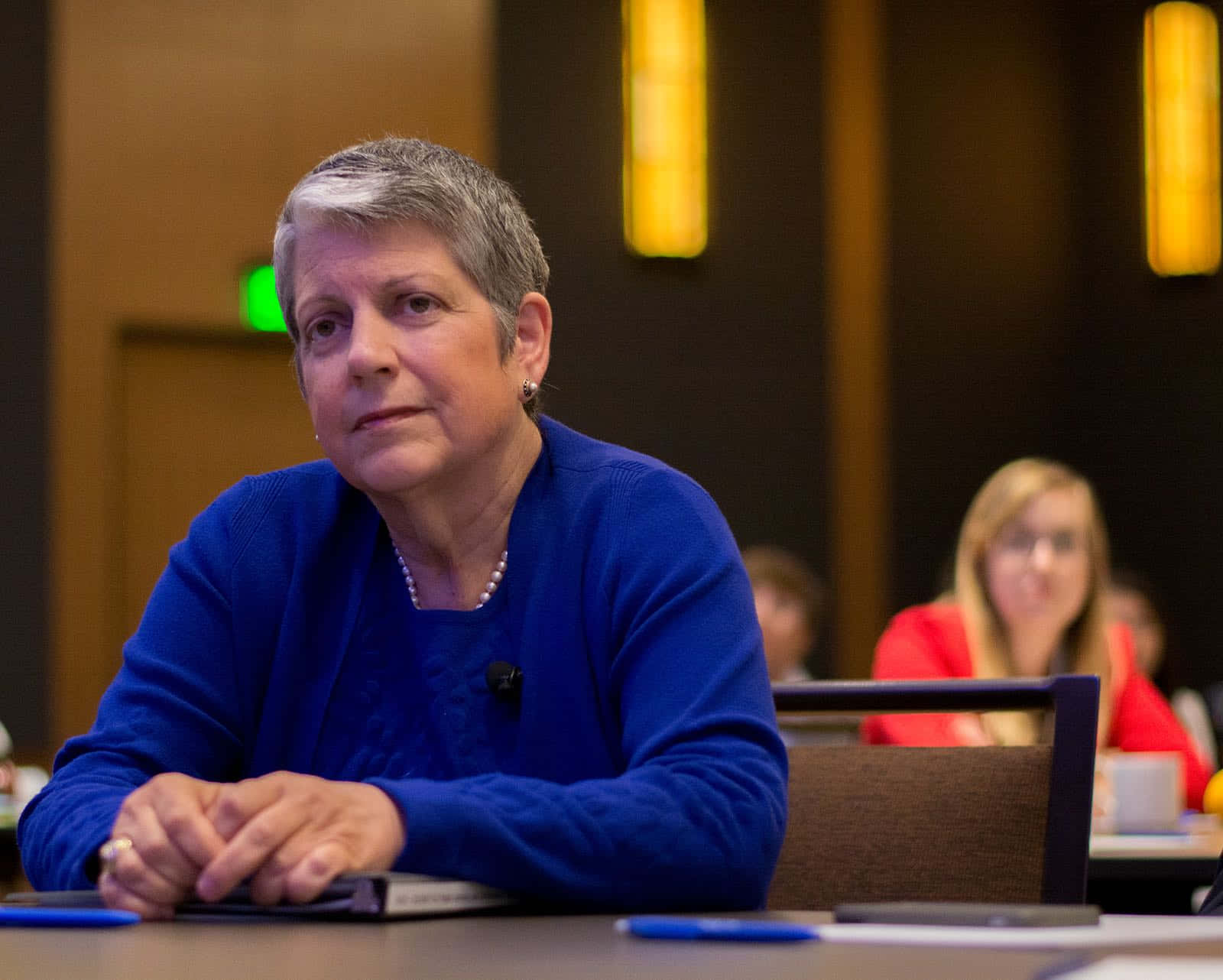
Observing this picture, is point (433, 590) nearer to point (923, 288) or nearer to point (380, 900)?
point (380, 900)

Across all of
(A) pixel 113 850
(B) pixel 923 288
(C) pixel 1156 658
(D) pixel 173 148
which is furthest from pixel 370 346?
(B) pixel 923 288

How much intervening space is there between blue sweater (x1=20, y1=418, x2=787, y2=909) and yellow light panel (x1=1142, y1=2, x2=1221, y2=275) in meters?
7.37

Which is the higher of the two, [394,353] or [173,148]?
[173,148]

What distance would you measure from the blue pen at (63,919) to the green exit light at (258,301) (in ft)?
19.8

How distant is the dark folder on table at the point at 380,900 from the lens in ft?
3.46

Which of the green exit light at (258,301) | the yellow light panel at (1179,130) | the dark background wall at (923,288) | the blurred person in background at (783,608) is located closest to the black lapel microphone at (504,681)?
the blurred person in background at (783,608)

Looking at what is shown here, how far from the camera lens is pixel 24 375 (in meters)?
6.61

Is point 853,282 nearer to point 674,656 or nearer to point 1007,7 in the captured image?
point 1007,7

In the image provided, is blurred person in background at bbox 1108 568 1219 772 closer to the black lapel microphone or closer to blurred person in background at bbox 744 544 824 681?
blurred person in background at bbox 744 544 824 681

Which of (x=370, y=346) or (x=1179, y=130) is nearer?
(x=370, y=346)

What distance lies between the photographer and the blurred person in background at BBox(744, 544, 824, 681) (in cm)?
508

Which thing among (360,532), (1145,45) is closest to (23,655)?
(360,532)

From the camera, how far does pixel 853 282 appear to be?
808 centimetres

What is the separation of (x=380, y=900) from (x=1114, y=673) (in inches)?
105
